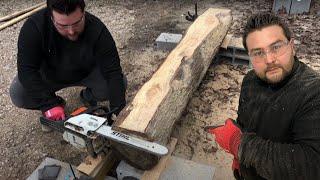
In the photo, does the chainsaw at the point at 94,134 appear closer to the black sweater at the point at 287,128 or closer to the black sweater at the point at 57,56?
the black sweater at the point at 287,128

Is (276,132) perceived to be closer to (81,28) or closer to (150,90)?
(150,90)

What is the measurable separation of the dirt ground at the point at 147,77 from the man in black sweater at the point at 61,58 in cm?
44

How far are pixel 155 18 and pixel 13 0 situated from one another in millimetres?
3570

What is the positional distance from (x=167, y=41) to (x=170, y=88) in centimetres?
189

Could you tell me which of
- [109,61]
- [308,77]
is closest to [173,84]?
[109,61]

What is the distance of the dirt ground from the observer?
3.21 meters

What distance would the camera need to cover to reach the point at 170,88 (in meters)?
3.02

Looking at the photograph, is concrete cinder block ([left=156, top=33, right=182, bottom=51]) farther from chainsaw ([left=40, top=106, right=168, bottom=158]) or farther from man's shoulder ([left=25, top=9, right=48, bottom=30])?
chainsaw ([left=40, top=106, right=168, bottom=158])

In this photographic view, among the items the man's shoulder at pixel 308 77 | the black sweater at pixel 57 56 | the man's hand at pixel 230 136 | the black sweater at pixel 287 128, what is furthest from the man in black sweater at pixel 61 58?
the man's shoulder at pixel 308 77

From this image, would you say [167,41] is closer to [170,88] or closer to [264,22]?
[170,88]

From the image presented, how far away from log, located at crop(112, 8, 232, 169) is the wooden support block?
14cm

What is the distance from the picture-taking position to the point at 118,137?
207 centimetres

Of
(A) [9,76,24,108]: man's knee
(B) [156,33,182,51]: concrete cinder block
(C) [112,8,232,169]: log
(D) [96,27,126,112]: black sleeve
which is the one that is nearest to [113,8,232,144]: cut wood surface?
(C) [112,8,232,169]: log

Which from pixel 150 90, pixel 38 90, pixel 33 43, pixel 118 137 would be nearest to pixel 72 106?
pixel 38 90
